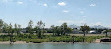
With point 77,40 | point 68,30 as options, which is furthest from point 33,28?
point 77,40

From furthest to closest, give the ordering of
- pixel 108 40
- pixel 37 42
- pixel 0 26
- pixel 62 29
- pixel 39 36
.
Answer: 1. pixel 62 29
2. pixel 0 26
3. pixel 39 36
4. pixel 108 40
5. pixel 37 42

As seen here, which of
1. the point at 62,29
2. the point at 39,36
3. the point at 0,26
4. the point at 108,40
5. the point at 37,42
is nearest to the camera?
the point at 37,42

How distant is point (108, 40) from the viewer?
58906mm

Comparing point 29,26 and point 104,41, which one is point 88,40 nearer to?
point 104,41

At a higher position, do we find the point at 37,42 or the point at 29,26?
the point at 29,26

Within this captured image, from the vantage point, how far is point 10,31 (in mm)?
65125

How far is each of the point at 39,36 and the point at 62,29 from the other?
1480 centimetres

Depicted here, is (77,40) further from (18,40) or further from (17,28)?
(17,28)

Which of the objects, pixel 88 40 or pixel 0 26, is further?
pixel 0 26

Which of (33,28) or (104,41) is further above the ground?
(33,28)

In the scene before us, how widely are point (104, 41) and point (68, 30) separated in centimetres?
2234

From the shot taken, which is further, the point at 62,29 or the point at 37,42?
→ the point at 62,29

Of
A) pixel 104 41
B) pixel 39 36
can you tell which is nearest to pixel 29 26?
pixel 39 36

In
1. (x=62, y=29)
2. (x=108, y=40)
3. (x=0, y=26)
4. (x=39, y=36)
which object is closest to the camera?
(x=108, y=40)
